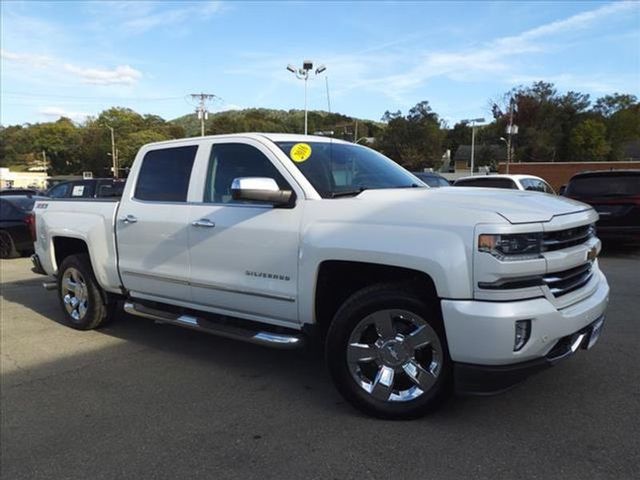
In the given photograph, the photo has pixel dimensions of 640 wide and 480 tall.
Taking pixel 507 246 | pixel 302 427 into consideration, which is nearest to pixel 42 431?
pixel 302 427

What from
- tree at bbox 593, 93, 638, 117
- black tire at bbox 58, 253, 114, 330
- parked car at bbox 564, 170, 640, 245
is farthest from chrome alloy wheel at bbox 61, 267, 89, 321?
tree at bbox 593, 93, 638, 117

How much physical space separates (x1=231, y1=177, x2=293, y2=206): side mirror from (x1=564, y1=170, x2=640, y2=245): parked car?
8.16 meters

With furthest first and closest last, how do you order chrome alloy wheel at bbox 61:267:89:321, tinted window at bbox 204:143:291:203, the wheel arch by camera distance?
chrome alloy wheel at bbox 61:267:89:321 < tinted window at bbox 204:143:291:203 < the wheel arch

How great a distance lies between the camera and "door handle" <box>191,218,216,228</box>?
14.7 feet

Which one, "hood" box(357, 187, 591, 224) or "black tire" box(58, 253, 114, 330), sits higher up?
"hood" box(357, 187, 591, 224)

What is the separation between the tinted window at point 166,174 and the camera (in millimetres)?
4914

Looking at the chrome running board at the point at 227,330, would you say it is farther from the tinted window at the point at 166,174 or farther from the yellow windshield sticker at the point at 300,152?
the yellow windshield sticker at the point at 300,152

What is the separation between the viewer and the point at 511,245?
10.4ft

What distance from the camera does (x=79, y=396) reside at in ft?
14.2

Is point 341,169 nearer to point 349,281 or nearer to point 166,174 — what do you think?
point 349,281

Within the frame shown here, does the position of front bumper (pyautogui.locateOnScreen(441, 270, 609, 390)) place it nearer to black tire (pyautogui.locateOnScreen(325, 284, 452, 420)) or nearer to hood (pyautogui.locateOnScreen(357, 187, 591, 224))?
black tire (pyautogui.locateOnScreen(325, 284, 452, 420))

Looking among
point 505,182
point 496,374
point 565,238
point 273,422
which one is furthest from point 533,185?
point 273,422

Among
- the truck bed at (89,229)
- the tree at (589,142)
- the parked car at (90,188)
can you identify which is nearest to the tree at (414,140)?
the tree at (589,142)

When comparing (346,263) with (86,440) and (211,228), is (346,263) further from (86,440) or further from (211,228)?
(86,440)
